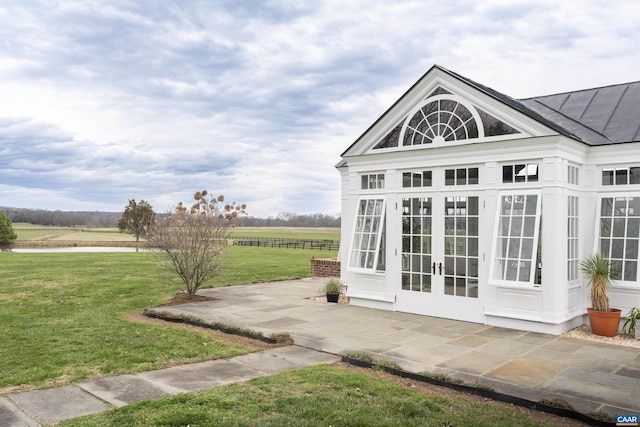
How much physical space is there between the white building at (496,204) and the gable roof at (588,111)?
4cm

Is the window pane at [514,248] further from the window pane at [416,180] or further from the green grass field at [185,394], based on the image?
the green grass field at [185,394]

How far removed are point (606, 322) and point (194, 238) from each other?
8820mm

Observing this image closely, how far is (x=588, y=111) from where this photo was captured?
33.4ft

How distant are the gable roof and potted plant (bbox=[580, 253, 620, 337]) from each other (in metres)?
2.28

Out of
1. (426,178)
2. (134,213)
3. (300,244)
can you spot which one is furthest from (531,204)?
(134,213)

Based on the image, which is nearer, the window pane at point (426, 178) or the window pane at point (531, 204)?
the window pane at point (531, 204)

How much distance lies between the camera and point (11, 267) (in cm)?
2016

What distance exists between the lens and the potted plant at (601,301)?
26.3 ft

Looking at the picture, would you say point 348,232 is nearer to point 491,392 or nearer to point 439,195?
point 439,195

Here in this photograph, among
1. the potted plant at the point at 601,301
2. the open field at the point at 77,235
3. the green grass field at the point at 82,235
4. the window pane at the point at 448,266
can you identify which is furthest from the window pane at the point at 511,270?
the green grass field at the point at 82,235

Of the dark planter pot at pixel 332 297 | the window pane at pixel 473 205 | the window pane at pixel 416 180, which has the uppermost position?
the window pane at pixel 416 180

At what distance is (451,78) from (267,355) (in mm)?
6319

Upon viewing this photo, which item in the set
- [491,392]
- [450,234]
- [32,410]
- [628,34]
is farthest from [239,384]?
[628,34]

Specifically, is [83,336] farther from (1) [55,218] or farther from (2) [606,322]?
(1) [55,218]
